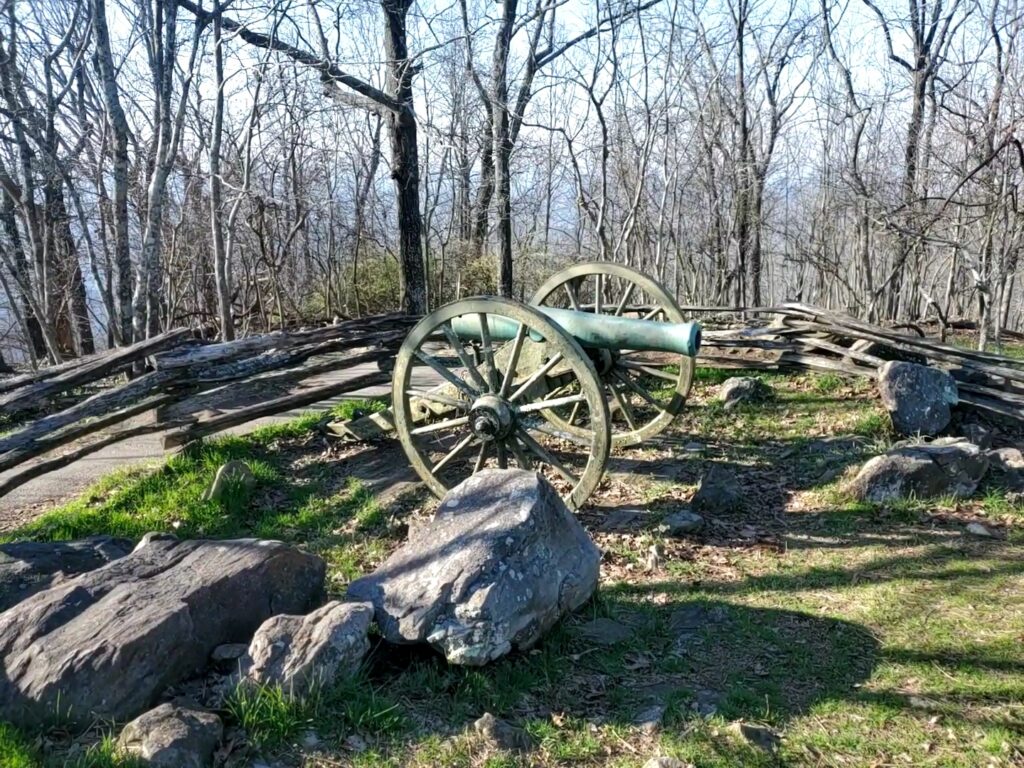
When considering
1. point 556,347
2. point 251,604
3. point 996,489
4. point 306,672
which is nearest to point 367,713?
point 306,672

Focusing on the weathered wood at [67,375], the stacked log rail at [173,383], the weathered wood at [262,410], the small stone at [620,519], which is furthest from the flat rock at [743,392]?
the weathered wood at [67,375]

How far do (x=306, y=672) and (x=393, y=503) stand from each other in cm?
272

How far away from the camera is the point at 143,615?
129 inches

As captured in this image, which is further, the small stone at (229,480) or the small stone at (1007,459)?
the small stone at (229,480)

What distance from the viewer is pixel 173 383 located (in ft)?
20.7

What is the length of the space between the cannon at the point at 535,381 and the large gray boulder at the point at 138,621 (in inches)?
64.9

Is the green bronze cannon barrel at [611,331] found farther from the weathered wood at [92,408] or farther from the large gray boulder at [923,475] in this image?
the weathered wood at [92,408]

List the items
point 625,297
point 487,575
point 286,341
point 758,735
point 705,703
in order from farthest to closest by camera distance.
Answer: point 286,341 → point 625,297 → point 487,575 → point 705,703 → point 758,735

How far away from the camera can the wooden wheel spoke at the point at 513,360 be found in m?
4.86

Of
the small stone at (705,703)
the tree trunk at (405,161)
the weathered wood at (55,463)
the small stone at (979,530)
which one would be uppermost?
the tree trunk at (405,161)

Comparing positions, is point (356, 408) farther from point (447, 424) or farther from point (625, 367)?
point (625, 367)

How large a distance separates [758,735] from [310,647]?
1799mm

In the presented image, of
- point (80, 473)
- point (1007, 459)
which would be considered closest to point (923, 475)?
point (1007, 459)

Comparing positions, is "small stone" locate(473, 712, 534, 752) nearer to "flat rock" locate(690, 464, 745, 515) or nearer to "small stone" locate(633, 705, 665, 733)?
"small stone" locate(633, 705, 665, 733)
